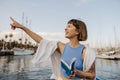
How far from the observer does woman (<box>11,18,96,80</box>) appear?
2.05 ft

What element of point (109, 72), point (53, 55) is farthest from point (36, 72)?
point (53, 55)

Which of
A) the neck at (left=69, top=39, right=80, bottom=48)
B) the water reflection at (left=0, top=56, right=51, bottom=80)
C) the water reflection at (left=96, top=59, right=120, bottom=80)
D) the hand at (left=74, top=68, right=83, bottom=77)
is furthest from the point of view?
the water reflection at (left=96, top=59, right=120, bottom=80)

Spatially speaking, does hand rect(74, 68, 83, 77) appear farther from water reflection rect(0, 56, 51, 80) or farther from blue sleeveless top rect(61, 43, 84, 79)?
water reflection rect(0, 56, 51, 80)

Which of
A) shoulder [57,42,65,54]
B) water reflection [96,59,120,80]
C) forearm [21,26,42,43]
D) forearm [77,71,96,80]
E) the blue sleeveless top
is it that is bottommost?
water reflection [96,59,120,80]

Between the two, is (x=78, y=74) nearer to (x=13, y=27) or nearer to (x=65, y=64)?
(x=65, y=64)

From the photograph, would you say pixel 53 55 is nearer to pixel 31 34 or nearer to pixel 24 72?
pixel 31 34

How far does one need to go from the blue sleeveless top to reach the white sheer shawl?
0.02 meters

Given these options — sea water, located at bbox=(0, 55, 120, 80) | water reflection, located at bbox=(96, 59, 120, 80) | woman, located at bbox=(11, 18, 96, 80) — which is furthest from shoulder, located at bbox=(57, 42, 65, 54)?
water reflection, located at bbox=(96, 59, 120, 80)

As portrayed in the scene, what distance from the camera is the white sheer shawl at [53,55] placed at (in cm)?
64

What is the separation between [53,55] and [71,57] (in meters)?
0.09

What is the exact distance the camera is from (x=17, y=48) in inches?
484

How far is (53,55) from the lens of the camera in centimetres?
72

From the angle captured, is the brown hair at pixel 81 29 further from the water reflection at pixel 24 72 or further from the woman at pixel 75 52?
the water reflection at pixel 24 72

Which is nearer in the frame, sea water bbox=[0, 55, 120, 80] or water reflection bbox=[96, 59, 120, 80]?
sea water bbox=[0, 55, 120, 80]
